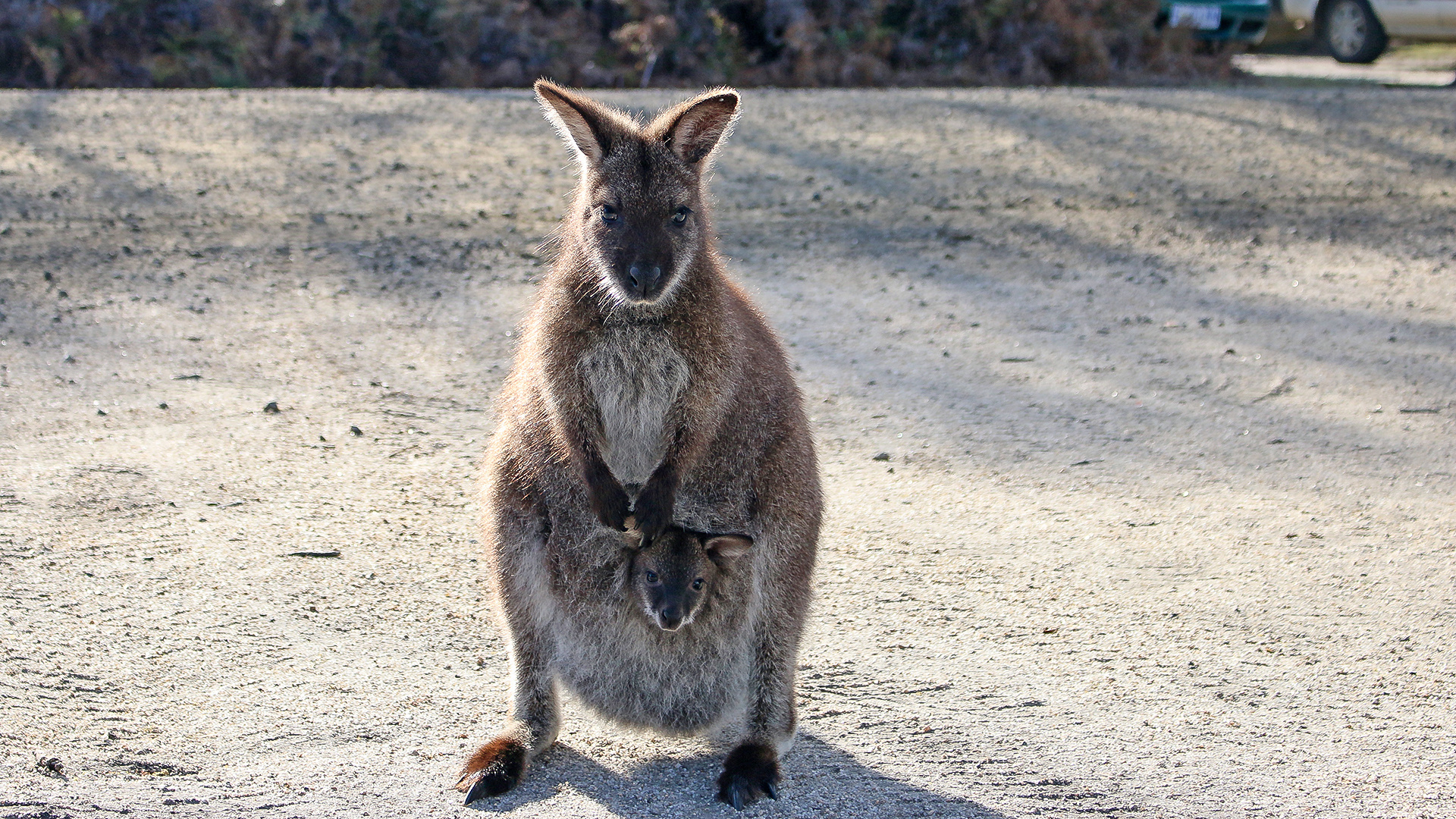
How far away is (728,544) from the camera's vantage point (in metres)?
3.37

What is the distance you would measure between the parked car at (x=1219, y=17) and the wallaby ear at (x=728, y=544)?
13.1 meters

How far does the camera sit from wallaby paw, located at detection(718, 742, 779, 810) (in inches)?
129

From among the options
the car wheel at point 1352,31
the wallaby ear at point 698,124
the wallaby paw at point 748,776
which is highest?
the wallaby ear at point 698,124

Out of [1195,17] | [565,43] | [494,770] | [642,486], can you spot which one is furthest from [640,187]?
[1195,17]

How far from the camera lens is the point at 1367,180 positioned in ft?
32.4

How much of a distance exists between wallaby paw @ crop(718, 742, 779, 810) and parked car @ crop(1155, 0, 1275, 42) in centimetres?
1325

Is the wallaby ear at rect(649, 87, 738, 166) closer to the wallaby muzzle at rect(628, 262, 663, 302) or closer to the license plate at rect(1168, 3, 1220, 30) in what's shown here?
the wallaby muzzle at rect(628, 262, 663, 302)

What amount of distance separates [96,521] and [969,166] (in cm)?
667

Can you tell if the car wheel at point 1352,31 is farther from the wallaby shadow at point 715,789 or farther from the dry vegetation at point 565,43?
the wallaby shadow at point 715,789

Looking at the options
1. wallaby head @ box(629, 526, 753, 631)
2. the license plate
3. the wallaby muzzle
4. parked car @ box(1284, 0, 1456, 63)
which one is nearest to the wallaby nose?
the wallaby muzzle

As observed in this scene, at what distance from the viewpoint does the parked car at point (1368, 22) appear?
610 inches

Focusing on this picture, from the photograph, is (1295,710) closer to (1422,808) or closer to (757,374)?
(1422,808)

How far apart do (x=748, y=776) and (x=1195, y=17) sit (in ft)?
46.0

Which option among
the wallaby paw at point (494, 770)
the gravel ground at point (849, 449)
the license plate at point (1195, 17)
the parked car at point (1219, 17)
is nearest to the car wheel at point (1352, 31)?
the parked car at point (1219, 17)
